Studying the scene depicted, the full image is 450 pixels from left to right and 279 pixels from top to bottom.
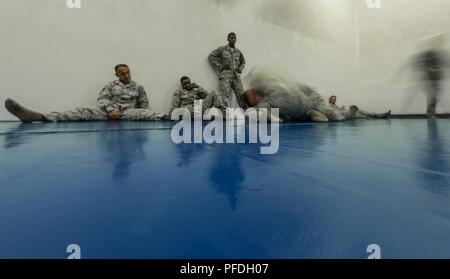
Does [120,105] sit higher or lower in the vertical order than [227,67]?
lower

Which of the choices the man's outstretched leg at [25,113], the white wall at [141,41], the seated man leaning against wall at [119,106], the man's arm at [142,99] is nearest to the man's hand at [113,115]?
the seated man leaning against wall at [119,106]

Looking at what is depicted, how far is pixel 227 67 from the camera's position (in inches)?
162

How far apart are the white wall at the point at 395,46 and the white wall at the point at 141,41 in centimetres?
114

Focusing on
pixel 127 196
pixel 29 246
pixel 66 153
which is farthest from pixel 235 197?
pixel 66 153

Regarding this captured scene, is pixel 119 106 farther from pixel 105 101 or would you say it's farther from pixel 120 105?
pixel 105 101

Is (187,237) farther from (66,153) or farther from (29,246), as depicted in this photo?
(66,153)

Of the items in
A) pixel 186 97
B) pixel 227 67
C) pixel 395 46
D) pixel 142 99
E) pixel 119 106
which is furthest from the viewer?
pixel 395 46

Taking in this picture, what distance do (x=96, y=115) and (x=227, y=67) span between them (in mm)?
2284

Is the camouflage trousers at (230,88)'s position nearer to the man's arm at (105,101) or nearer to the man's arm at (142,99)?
the man's arm at (142,99)

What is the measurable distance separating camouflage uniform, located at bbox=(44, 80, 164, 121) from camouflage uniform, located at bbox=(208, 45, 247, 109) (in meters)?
1.40

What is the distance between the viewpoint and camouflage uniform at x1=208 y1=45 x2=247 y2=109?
4070 mm

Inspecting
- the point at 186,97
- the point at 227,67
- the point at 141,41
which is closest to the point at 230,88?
the point at 227,67
